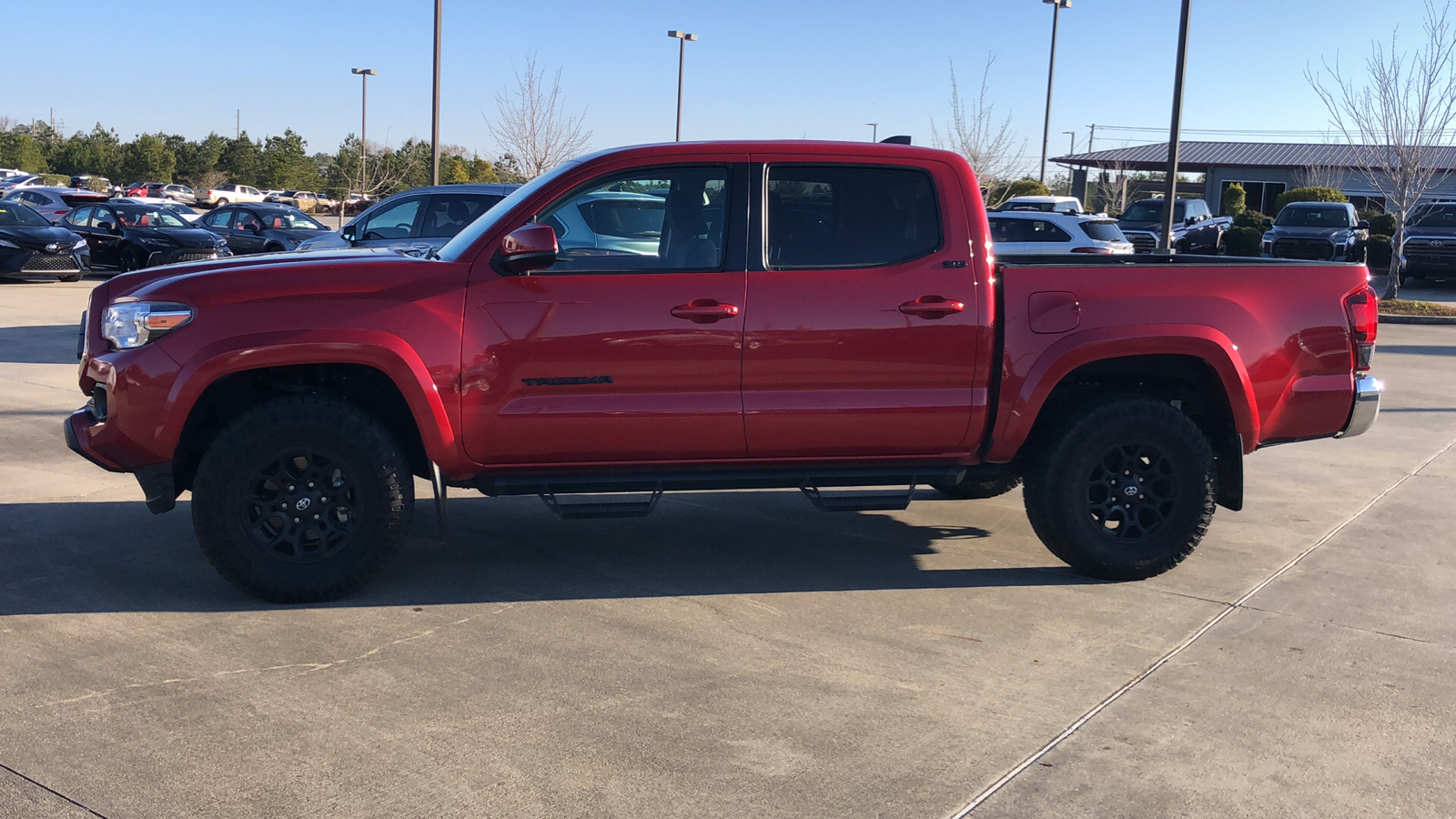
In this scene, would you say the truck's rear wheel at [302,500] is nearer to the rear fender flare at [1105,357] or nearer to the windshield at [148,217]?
the rear fender flare at [1105,357]

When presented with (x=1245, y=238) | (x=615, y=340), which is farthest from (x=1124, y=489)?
(x=1245, y=238)

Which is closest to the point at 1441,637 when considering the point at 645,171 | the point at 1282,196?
the point at 645,171

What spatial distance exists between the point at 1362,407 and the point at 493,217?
161 inches

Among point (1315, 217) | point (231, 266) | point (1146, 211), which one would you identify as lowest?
point (231, 266)

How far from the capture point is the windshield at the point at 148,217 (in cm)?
2244

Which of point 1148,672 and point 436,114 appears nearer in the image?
point 1148,672

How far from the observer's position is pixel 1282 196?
123ft

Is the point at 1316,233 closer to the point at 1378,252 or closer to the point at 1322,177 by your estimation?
the point at 1378,252

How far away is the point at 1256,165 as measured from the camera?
47438 mm

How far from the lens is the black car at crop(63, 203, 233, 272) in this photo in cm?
2117

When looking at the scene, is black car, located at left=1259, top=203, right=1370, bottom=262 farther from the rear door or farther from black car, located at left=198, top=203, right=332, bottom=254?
the rear door

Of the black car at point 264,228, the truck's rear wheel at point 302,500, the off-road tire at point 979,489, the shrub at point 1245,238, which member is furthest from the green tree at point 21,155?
the off-road tire at point 979,489

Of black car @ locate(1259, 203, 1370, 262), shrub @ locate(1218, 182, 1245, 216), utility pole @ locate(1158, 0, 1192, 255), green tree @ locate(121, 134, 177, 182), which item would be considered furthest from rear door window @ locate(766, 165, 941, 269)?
green tree @ locate(121, 134, 177, 182)

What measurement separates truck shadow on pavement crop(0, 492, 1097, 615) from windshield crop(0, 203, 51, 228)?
17.4 meters
